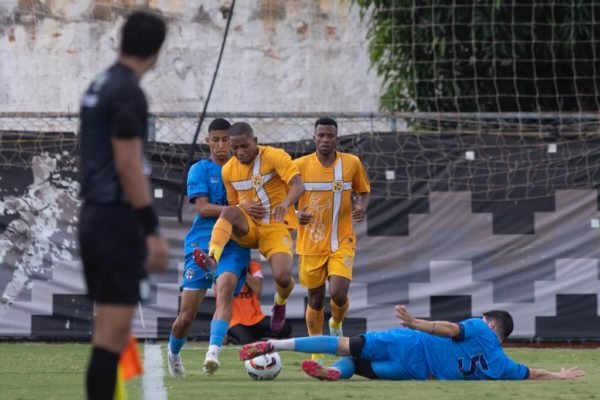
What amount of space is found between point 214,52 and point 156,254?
13289 millimetres

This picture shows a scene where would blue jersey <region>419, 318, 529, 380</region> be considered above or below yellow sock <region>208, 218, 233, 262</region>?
below

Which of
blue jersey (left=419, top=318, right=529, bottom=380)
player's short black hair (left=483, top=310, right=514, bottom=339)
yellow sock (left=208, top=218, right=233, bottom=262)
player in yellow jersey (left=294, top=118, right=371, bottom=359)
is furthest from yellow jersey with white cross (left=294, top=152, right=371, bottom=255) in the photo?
player's short black hair (left=483, top=310, right=514, bottom=339)

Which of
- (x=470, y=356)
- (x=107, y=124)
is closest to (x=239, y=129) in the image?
(x=470, y=356)

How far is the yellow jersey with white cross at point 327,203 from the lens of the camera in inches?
475

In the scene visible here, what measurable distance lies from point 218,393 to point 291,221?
3.05 m

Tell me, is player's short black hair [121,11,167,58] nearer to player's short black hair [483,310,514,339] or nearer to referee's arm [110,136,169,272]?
referee's arm [110,136,169,272]

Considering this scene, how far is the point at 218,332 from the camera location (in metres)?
10.1

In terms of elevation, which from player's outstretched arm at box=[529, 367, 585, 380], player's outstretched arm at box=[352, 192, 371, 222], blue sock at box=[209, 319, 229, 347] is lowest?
player's outstretched arm at box=[529, 367, 585, 380]

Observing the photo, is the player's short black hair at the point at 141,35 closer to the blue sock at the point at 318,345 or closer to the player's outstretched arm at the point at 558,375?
the blue sock at the point at 318,345

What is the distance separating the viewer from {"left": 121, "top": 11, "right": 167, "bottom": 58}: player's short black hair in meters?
5.95

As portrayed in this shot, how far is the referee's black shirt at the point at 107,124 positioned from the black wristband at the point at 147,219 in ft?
0.54

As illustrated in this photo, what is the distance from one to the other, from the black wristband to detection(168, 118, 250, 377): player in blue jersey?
13.6ft

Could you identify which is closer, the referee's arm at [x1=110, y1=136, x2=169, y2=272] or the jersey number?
the referee's arm at [x1=110, y1=136, x2=169, y2=272]

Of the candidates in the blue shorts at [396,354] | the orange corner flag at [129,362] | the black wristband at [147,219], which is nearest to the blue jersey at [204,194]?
the blue shorts at [396,354]
